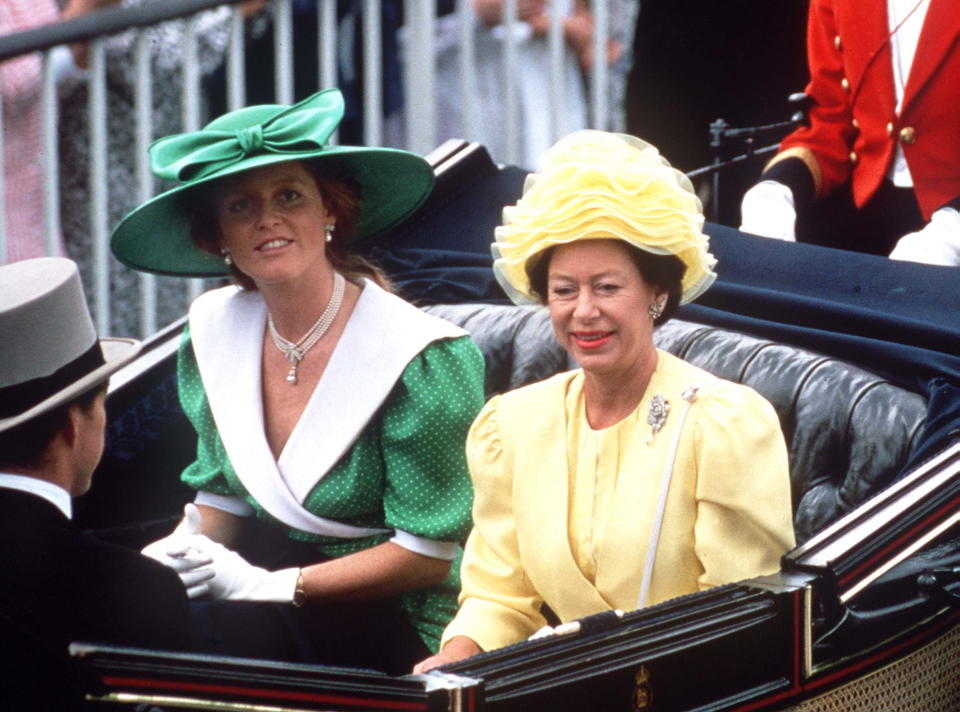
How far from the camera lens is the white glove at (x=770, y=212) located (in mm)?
3307

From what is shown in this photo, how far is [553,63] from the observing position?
191 inches

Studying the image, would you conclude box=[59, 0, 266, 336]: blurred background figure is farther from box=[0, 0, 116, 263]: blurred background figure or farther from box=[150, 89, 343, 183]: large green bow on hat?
box=[150, 89, 343, 183]: large green bow on hat

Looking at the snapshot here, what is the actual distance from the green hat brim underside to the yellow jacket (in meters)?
0.50

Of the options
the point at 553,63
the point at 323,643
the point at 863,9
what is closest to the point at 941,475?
the point at 323,643

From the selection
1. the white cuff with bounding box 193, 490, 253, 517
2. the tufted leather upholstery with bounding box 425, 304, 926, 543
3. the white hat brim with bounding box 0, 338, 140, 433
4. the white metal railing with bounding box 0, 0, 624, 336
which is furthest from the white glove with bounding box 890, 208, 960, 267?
the white metal railing with bounding box 0, 0, 624, 336

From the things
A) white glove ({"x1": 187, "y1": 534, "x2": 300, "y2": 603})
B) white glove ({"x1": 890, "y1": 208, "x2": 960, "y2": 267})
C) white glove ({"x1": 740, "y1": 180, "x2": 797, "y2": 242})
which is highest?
white glove ({"x1": 740, "y1": 180, "x2": 797, "y2": 242})

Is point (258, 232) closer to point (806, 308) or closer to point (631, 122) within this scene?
point (806, 308)

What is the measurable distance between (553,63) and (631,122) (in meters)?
0.29

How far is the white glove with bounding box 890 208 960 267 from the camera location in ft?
10.2

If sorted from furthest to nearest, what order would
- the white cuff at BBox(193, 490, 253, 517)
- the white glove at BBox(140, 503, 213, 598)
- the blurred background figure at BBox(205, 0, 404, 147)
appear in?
1. the blurred background figure at BBox(205, 0, 404, 147)
2. the white cuff at BBox(193, 490, 253, 517)
3. the white glove at BBox(140, 503, 213, 598)

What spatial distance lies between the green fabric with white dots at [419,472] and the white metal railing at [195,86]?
6.34ft

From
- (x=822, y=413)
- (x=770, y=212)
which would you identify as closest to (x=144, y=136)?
(x=770, y=212)

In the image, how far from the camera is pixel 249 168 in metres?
2.66

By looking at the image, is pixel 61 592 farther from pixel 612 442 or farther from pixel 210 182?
pixel 210 182
